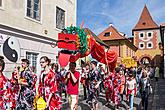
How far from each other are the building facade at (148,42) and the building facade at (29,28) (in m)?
44.1

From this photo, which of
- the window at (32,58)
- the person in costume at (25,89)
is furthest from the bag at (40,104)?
the window at (32,58)

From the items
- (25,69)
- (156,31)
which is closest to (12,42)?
(25,69)

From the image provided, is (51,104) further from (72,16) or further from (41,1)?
(72,16)

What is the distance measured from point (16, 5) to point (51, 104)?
28.0ft

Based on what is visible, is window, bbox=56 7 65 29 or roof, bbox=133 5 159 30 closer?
window, bbox=56 7 65 29

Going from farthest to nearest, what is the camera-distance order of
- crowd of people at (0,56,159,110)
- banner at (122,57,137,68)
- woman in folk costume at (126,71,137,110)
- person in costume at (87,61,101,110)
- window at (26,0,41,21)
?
banner at (122,57,137,68) → window at (26,0,41,21) → woman in folk costume at (126,71,137,110) → person in costume at (87,61,101,110) → crowd of people at (0,56,159,110)

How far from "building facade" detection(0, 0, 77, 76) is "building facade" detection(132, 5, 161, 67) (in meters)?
44.1

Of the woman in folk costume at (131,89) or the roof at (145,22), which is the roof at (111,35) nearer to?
the roof at (145,22)

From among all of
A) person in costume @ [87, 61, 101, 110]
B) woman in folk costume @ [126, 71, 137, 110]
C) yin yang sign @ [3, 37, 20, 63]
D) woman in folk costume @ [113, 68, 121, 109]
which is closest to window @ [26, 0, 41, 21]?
yin yang sign @ [3, 37, 20, 63]

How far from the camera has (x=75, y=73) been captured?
20.5 feet

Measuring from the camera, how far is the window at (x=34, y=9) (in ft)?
44.8

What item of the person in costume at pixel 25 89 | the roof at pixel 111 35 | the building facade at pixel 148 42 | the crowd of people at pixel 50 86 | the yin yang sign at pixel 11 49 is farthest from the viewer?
the building facade at pixel 148 42

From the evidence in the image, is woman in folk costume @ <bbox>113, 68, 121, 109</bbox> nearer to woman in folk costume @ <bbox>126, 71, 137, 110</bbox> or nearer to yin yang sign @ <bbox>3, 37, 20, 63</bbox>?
woman in folk costume @ <bbox>126, 71, 137, 110</bbox>

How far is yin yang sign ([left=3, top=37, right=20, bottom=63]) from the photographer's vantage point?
35.8 ft
